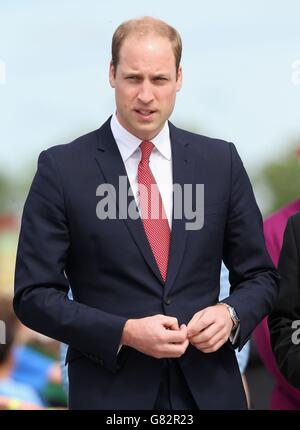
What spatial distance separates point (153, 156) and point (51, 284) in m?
0.52

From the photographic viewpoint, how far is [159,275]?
3273 mm

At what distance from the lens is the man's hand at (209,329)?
317 cm

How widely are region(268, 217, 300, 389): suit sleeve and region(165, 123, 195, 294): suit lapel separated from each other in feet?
1.46

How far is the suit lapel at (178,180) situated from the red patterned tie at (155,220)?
26mm

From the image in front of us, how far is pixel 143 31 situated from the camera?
328cm

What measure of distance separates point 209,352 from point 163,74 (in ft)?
2.78

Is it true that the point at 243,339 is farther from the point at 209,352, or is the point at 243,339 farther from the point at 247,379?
the point at 247,379

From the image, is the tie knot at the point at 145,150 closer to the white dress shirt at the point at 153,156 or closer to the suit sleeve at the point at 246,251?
the white dress shirt at the point at 153,156

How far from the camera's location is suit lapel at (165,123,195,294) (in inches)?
129

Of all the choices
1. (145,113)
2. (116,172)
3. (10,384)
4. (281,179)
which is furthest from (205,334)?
(281,179)

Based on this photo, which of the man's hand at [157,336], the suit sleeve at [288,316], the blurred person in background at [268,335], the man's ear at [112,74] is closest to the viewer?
the man's hand at [157,336]

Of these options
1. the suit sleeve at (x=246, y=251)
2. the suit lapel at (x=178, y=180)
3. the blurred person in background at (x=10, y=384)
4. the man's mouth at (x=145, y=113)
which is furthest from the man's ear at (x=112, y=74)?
the blurred person in background at (x=10, y=384)

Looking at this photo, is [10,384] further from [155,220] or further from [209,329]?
[209,329]
